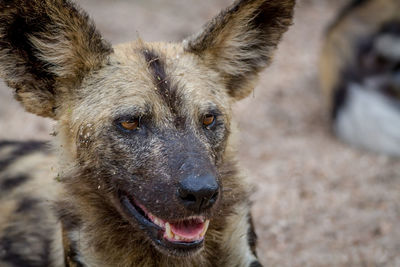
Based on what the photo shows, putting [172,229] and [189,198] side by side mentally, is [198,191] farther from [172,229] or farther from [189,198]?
[172,229]

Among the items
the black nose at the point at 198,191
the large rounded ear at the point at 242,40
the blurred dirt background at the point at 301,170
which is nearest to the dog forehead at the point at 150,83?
the large rounded ear at the point at 242,40

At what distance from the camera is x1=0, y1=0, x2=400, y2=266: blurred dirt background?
416 cm

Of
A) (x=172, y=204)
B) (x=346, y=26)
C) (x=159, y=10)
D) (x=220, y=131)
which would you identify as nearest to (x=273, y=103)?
(x=346, y=26)

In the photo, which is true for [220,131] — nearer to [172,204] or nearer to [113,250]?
[172,204]

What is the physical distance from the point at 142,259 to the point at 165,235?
0.34 metres

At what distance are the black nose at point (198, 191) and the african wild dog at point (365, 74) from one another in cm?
359

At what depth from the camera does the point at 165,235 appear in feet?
8.21

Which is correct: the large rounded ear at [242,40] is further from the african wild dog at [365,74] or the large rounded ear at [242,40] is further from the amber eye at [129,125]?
the african wild dog at [365,74]

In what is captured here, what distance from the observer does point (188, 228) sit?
2.57 meters

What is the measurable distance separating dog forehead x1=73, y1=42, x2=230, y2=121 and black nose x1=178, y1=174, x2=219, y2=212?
45 centimetres

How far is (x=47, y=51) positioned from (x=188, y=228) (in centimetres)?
110

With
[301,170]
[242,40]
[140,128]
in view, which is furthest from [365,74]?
[140,128]

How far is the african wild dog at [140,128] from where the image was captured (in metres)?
2.50

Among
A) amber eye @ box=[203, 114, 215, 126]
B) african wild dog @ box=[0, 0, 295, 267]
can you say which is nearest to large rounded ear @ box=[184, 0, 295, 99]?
african wild dog @ box=[0, 0, 295, 267]
